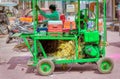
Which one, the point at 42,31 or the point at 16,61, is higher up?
the point at 42,31

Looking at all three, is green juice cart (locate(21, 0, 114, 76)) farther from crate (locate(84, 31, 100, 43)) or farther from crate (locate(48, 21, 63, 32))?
crate (locate(48, 21, 63, 32))

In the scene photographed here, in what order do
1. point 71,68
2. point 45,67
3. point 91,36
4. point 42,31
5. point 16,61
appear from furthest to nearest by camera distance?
point 16,61
point 71,68
point 42,31
point 91,36
point 45,67

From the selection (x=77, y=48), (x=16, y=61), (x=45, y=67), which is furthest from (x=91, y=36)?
(x=16, y=61)

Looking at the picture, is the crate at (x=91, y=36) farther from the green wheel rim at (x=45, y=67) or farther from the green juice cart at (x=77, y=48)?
the green wheel rim at (x=45, y=67)


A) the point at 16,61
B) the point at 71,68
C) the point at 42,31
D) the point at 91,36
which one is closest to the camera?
the point at 91,36

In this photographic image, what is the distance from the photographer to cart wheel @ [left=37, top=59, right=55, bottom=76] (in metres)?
8.77

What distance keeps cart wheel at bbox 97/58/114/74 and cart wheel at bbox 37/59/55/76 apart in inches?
46.5

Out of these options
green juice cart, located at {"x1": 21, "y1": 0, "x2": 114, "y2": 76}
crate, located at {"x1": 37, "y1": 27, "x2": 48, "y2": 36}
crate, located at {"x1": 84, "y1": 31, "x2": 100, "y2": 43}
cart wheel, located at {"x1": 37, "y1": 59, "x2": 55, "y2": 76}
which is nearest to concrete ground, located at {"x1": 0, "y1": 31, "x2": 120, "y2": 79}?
cart wheel, located at {"x1": 37, "y1": 59, "x2": 55, "y2": 76}

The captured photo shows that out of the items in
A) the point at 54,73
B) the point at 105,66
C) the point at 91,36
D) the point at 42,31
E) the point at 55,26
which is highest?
the point at 55,26

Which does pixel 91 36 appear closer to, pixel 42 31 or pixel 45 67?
pixel 42 31

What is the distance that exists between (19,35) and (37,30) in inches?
21.6

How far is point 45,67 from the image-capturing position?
8812mm

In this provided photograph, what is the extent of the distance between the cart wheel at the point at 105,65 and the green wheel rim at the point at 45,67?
125 centimetres

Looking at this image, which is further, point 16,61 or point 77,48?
point 16,61
